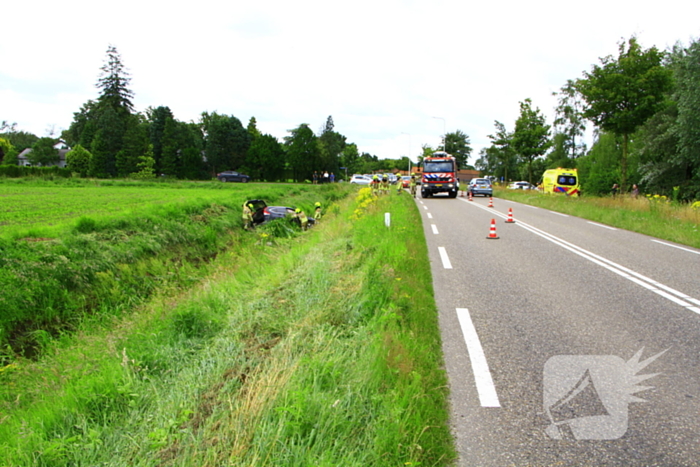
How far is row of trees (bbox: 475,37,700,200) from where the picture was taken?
2258 centimetres

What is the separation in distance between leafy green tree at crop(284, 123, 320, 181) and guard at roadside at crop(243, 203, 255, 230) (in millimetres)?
57543

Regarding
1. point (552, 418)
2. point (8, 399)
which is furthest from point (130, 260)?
point (552, 418)

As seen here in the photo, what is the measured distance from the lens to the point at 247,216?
21141 mm

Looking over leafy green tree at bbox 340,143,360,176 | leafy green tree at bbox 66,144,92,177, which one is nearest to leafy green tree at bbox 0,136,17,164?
leafy green tree at bbox 66,144,92,177

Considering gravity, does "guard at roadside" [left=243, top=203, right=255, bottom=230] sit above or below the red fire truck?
below

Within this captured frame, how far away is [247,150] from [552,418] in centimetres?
8031

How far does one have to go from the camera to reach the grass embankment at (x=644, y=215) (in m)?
13.4

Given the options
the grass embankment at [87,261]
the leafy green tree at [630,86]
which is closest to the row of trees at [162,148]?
the grass embankment at [87,261]

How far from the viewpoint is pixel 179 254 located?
15852mm

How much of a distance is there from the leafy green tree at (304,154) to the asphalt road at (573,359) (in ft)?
231

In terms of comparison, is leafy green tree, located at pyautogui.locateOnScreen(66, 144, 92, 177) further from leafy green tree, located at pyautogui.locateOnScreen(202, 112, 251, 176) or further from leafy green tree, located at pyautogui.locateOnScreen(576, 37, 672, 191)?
leafy green tree, located at pyautogui.locateOnScreen(576, 37, 672, 191)

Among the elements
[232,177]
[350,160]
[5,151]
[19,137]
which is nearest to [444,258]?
[232,177]

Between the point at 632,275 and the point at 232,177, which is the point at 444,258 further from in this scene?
the point at 232,177

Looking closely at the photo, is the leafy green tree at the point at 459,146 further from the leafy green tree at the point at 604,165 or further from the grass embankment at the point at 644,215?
the grass embankment at the point at 644,215
